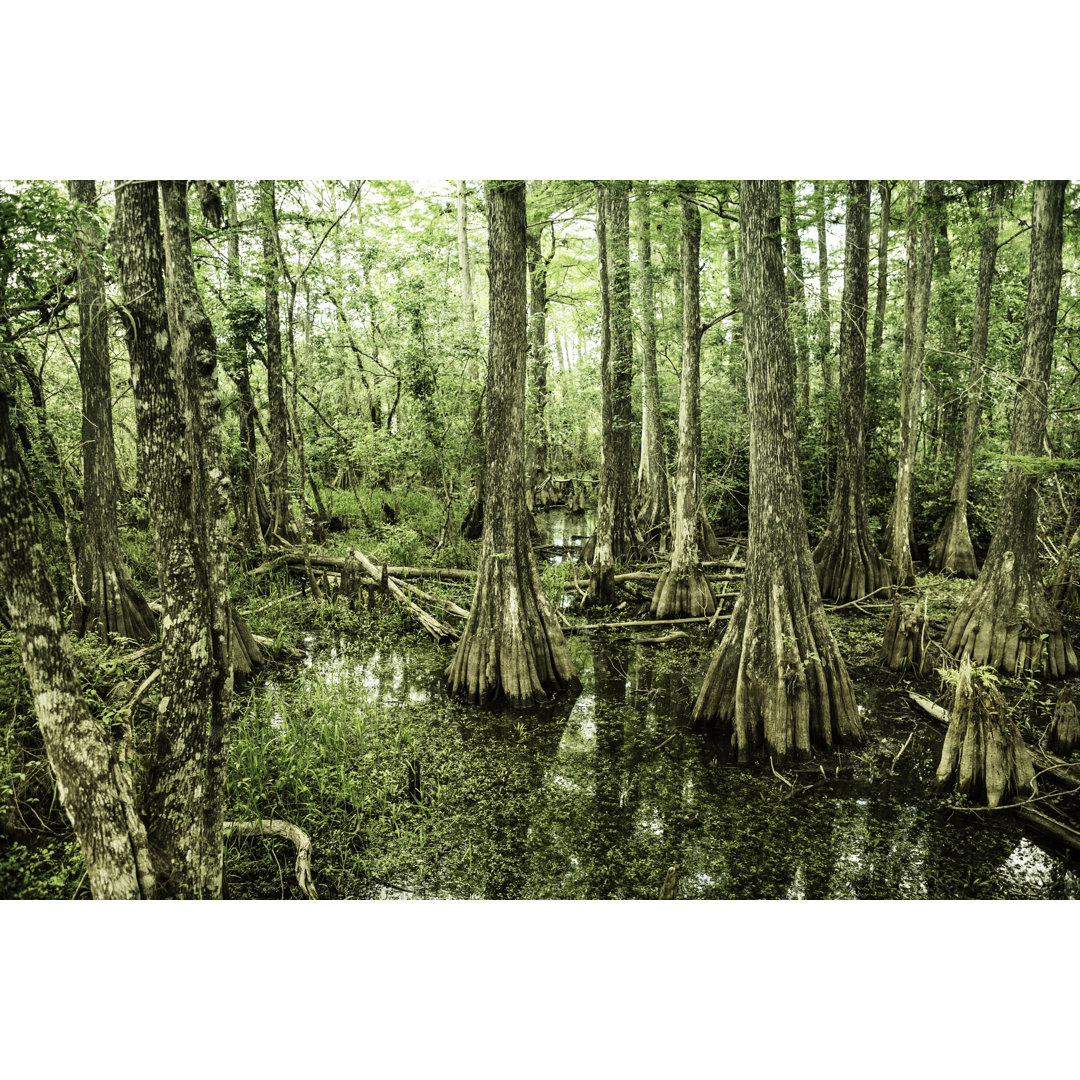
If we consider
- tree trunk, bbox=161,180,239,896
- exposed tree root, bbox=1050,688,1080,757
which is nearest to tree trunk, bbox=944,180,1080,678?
exposed tree root, bbox=1050,688,1080,757

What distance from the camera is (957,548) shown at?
8.05 metres

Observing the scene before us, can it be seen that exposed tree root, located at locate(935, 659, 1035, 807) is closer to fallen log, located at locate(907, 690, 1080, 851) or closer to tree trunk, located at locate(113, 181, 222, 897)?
fallen log, located at locate(907, 690, 1080, 851)

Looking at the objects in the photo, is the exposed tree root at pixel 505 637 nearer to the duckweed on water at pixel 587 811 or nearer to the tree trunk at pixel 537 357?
the duckweed on water at pixel 587 811

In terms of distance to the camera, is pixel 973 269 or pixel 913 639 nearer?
pixel 913 639

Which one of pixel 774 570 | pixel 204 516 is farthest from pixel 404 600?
pixel 204 516

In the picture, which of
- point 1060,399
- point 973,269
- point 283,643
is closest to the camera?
point 283,643

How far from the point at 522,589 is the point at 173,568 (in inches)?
122

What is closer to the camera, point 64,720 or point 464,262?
point 64,720

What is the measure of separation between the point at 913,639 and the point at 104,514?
686 cm

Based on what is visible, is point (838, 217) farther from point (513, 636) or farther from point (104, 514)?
point (104, 514)

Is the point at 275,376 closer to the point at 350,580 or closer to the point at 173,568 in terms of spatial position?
the point at 350,580

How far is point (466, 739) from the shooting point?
4543 mm

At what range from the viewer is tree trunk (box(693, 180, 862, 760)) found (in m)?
4.20

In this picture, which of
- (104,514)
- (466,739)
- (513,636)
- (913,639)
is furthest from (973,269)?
(104,514)
